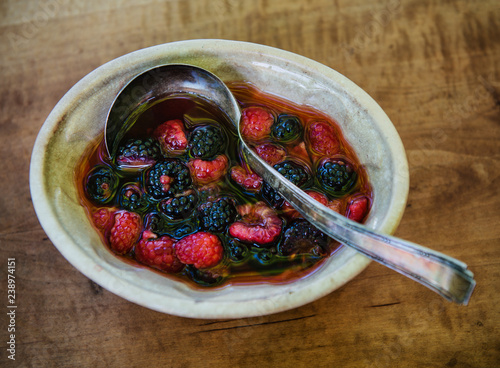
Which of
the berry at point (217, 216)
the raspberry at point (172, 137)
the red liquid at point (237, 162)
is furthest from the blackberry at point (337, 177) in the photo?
the raspberry at point (172, 137)

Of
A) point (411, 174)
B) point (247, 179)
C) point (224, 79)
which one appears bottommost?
point (411, 174)

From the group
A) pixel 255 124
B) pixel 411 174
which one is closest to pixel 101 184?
pixel 255 124

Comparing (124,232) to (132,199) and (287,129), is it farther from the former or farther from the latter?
(287,129)

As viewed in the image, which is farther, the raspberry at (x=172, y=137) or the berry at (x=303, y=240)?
the raspberry at (x=172, y=137)

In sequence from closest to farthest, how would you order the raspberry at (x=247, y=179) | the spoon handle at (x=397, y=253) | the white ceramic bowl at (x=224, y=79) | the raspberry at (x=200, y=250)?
1. the spoon handle at (x=397, y=253)
2. the white ceramic bowl at (x=224, y=79)
3. the raspberry at (x=200, y=250)
4. the raspberry at (x=247, y=179)

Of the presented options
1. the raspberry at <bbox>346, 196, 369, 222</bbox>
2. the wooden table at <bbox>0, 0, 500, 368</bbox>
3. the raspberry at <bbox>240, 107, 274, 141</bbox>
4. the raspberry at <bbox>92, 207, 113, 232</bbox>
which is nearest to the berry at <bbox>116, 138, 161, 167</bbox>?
the raspberry at <bbox>92, 207, 113, 232</bbox>

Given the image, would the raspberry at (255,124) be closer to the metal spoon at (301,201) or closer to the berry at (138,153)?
the metal spoon at (301,201)
